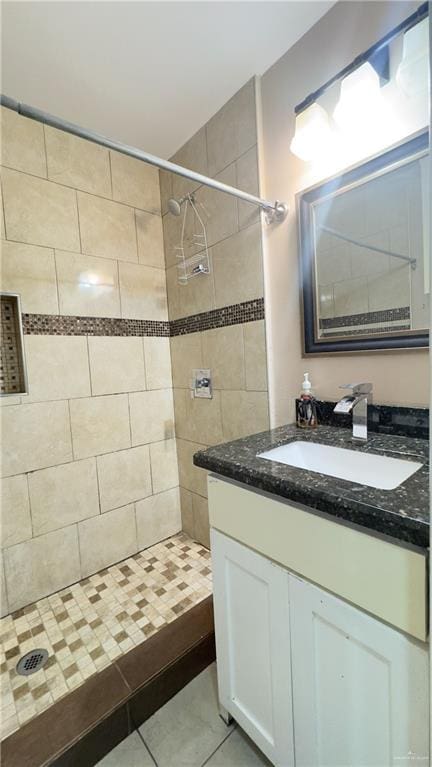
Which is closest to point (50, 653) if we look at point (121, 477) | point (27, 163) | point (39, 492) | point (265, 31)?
point (39, 492)

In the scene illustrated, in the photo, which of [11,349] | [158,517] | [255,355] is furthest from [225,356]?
[158,517]

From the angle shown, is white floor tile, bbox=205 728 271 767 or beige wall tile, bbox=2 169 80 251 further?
beige wall tile, bbox=2 169 80 251

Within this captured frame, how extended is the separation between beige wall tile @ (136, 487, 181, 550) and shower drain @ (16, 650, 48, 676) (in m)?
0.71

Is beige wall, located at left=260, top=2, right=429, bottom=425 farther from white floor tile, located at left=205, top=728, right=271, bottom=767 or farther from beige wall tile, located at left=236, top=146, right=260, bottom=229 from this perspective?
white floor tile, located at left=205, top=728, right=271, bottom=767

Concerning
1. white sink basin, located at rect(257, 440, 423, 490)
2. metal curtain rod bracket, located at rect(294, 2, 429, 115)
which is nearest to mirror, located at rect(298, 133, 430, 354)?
metal curtain rod bracket, located at rect(294, 2, 429, 115)

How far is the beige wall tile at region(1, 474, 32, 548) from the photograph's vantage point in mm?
1470

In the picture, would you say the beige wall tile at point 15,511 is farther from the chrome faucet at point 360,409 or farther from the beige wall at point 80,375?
the chrome faucet at point 360,409

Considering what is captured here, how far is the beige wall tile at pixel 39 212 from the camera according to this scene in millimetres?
1459

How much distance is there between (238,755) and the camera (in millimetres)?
970

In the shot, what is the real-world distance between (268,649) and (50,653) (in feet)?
3.32

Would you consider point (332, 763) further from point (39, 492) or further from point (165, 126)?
point (165, 126)

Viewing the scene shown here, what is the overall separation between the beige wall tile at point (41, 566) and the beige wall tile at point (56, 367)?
28.1 inches

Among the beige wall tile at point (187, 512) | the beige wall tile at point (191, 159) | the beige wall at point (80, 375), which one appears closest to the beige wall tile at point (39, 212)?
the beige wall at point (80, 375)

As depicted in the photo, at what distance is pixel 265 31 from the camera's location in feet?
3.87
